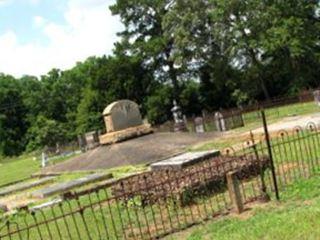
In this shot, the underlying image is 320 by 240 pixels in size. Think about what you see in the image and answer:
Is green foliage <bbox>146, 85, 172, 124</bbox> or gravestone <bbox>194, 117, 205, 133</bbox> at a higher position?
green foliage <bbox>146, 85, 172, 124</bbox>

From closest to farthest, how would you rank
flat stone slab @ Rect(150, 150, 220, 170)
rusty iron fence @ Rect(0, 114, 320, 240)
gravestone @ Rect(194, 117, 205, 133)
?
rusty iron fence @ Rect(0, 114, 320, 240)
flat stone slab @ Rect(150, 150, 220, 170)
gravestone @ Rect(194, 117, 205, 133)

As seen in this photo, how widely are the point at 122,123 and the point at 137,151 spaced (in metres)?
3.15

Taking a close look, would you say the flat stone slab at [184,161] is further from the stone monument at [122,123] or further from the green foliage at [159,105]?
the green foliage at [159,105]

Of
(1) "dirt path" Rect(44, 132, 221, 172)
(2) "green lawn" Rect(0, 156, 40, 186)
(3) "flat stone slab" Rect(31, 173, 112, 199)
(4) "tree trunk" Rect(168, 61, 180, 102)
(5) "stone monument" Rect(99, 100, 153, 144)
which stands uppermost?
(4) "tree trunk" Rect(168, 61, 180, 102)

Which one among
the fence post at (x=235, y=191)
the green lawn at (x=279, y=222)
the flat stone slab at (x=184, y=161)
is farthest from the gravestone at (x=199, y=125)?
the fence post at (x=235, y=191)

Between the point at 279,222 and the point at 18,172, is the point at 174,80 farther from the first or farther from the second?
the point at 279,222

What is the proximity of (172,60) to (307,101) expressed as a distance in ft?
46.7

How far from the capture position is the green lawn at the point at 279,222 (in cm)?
772

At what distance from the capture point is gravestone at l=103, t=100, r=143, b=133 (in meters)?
24.6

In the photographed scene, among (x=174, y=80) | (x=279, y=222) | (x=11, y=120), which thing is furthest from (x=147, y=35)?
(x=279, y=222)

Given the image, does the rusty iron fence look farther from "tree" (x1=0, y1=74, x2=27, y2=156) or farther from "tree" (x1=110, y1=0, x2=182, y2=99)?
"tree" (x1=0, y1=74, x2=27, y2=156)

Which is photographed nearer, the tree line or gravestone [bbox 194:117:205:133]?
gravestone [bbox 194:117:205:133]

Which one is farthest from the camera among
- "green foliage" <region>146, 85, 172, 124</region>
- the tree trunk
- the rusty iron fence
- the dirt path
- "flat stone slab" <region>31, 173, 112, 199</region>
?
the tree trunk

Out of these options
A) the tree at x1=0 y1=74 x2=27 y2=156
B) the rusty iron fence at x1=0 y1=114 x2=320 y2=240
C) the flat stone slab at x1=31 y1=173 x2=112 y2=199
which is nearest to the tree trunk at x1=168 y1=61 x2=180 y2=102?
the tree at x1=0 y1=74 x2=27 y2=156
